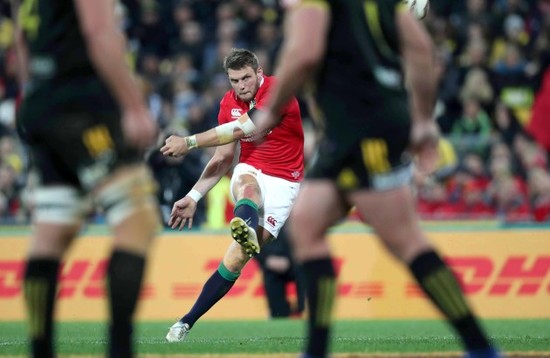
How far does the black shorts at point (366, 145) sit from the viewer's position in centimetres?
676

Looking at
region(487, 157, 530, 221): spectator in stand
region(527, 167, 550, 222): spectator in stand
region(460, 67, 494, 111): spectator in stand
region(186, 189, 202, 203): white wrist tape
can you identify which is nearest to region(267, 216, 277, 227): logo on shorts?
region(186, 189, 202, 203): white wrist tape

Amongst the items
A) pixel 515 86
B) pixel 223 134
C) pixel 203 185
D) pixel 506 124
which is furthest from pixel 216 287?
pixel 515 86

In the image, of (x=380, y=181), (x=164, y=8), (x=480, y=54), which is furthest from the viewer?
(x=164, y=8)

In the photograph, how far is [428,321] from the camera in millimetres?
15344

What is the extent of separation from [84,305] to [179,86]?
6.48 meters

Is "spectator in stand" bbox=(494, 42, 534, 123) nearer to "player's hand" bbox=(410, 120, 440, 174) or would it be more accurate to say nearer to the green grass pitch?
the green grass pitch

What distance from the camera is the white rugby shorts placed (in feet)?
38.3

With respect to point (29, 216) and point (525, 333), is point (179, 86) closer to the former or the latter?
point (29, 216)

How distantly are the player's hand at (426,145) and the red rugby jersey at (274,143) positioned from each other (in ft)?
16.2

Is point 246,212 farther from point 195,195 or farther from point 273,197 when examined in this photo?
point 273,197

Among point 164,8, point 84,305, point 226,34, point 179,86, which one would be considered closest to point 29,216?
point 84,305

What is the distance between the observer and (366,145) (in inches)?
266

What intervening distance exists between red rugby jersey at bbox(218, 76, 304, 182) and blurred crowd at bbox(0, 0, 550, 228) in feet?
14.5

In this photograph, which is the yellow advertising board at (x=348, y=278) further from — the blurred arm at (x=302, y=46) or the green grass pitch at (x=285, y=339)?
the blurred arm at (x=302, y=46)
